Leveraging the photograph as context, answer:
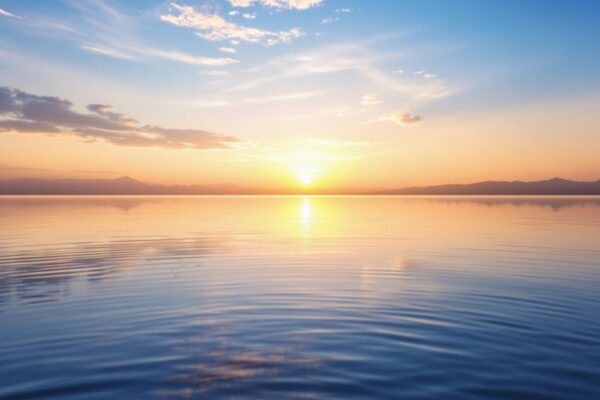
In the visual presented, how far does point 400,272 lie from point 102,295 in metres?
17.4

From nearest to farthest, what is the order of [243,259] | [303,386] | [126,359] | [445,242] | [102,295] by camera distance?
[303,386]
[126,359]
[102,295]
[243,259]
[445,242]

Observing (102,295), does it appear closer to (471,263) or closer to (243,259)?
(243,259)

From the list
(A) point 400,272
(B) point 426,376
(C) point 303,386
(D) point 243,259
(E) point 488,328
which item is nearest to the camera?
(C) point 303,386

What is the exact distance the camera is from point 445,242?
45750 millimetres

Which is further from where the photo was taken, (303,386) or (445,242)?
(445,242)

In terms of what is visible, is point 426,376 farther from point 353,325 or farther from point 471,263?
point 471,263

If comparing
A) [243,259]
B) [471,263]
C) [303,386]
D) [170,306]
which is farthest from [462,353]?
[243,259]

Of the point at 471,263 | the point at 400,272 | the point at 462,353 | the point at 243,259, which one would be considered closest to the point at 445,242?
the point at 471,263

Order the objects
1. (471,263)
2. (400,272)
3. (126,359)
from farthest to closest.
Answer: (471,263)
(400,272)
(126,359)

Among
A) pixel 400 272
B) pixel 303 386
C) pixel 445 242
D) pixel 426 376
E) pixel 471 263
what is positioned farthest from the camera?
pixel 445 242

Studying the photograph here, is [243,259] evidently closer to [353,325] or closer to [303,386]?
[353,325]

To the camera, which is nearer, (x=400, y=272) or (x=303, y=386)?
(x=303, y=386)

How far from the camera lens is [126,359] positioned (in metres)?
12.5

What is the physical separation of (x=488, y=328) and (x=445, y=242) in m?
31.2
